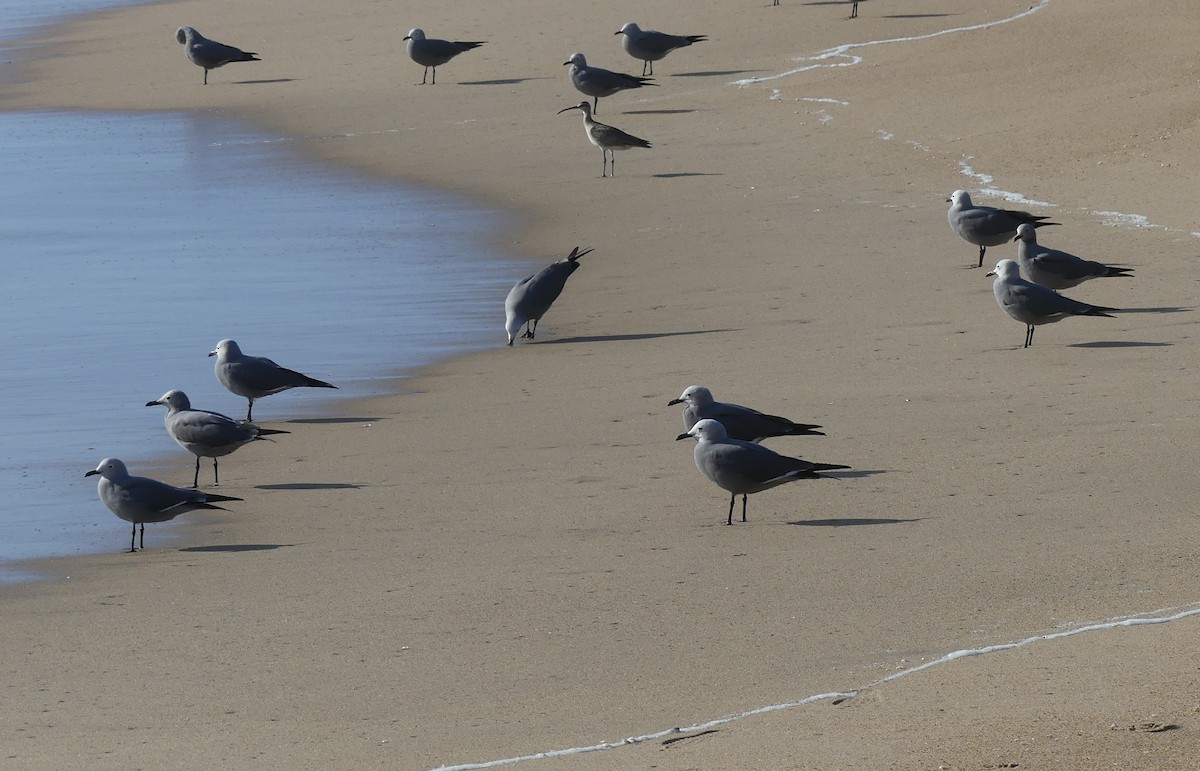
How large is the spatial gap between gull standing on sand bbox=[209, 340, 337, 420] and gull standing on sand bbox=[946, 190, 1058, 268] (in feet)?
18.3

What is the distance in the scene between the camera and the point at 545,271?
13.0m

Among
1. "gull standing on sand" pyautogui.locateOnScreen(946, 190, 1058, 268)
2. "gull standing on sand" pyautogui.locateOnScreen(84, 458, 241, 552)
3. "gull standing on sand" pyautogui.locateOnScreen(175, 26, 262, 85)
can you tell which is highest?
"gull standing on sand" pyautogui.locateOnScreen(175, 26, 262, 85)

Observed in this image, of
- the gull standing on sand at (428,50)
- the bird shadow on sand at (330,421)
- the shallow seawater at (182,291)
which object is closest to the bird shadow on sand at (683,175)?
the shallow seawater at (182,291)

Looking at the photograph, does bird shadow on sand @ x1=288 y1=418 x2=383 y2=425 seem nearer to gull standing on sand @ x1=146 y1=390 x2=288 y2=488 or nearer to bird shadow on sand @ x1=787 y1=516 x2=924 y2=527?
gull standing on sand @ x1=146 y1=390 x2=288 y2=488

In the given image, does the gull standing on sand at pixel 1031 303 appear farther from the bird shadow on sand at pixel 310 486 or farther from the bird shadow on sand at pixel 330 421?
the bird shadow on sand at pixel 310 486

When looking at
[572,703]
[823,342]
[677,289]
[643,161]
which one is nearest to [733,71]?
[643,161]

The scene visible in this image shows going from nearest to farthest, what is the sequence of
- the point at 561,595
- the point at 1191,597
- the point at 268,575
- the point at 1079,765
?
1. the point at 1079,765
2. the point at 1191,597
3. the point at 561,595
4. the point at 268,575

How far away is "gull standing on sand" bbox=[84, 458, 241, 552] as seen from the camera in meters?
8.48

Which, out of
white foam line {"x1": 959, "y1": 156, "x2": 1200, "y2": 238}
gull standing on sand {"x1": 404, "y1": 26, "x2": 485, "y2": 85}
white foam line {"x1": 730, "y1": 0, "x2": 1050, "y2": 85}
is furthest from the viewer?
gull standing on sand {"x1": 404, "y1": 26, "x2": 485, "y2": 85}

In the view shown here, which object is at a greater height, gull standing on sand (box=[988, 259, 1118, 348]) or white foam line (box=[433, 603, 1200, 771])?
gull standing on sand (box=[988, 259, 1118, 348])

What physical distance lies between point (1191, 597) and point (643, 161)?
543 inches

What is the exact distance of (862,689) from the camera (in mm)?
6027

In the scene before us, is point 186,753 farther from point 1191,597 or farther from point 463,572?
point 1191,597

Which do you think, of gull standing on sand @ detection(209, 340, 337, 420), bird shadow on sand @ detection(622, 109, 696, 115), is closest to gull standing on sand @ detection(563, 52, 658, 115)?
bird shadow on sand @ detection(622, 109, 696, 115)
